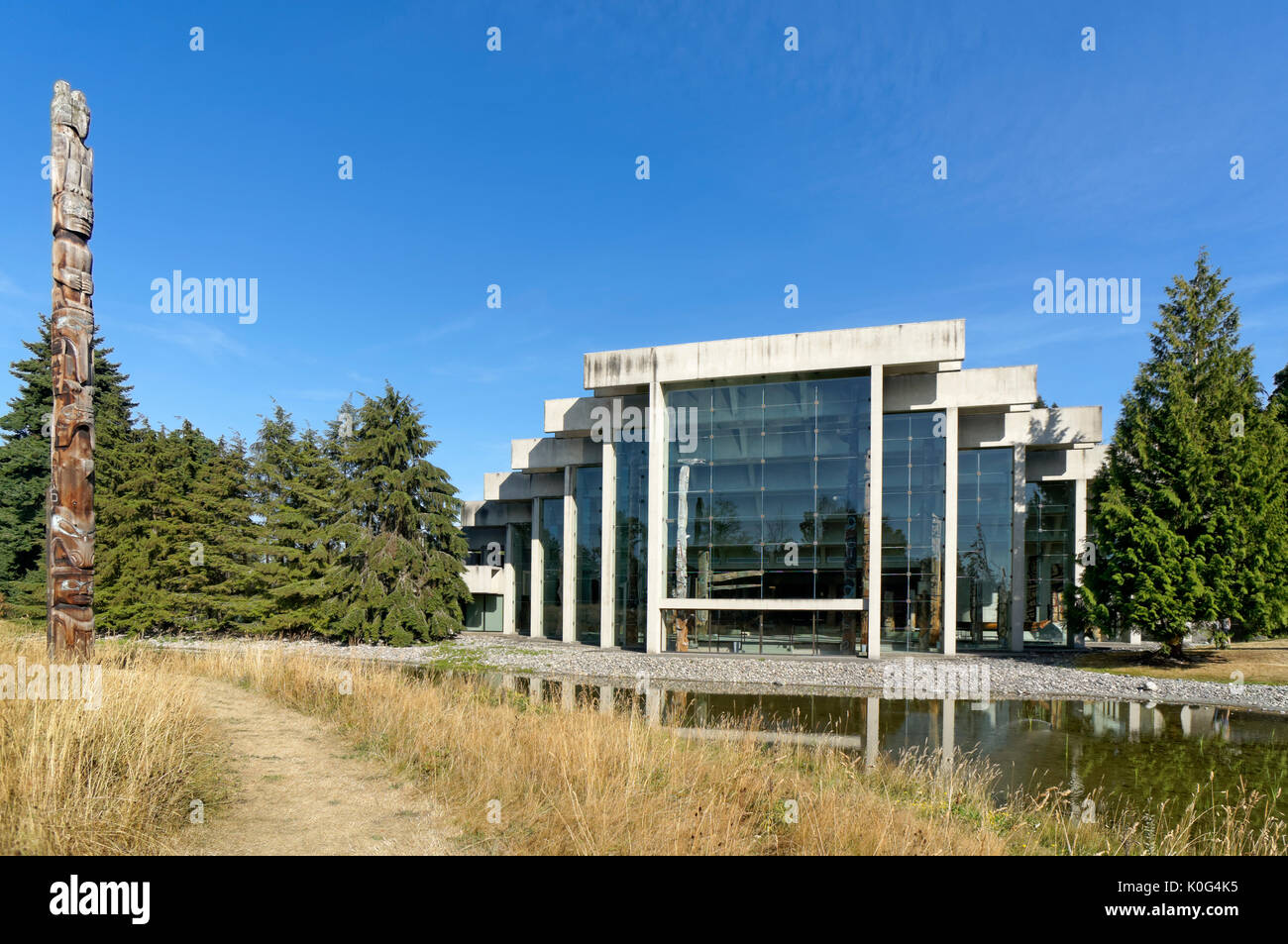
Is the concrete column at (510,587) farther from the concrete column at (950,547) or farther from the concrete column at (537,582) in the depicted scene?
the concrete column at (950,547)

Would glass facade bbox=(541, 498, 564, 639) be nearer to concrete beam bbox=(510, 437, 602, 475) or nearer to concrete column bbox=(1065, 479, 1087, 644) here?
concrete beam bbox=(510, 437, 602, 475)

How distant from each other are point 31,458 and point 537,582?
26.4 meters

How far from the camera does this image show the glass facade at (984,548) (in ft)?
96.1

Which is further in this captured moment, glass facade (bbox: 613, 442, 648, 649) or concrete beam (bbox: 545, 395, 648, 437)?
concrete beam (bbox: 545, 395, 648, 437)

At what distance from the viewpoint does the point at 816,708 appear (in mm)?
16922

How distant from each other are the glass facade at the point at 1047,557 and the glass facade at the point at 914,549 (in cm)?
620

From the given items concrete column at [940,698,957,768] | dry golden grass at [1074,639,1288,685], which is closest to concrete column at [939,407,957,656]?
dry golden grass at [1074,639,1288,685]

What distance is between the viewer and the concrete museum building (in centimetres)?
2669

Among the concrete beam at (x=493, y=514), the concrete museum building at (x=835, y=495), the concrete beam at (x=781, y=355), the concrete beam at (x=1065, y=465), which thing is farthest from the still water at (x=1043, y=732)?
the concrete beam at (x=493, y=514)

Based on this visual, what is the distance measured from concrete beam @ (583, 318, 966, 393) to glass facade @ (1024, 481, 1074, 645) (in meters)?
9.75

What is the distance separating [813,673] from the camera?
72.5 feet

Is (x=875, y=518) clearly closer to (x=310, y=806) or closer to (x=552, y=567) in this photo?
(x=552, y=567)

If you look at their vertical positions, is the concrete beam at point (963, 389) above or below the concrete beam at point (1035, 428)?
above

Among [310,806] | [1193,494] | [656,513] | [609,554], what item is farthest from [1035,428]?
[310,806]
